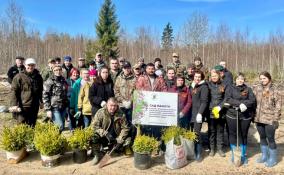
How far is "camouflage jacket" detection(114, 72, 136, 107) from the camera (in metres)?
6.08

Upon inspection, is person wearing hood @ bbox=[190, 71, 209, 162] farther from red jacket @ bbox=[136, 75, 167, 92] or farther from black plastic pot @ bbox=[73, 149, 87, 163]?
black plastic pot @ bbox=[73, 149, 87, 163]

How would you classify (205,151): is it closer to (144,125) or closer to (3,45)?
Answer: (144,125)

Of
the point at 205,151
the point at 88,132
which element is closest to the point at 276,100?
the point at 205,151

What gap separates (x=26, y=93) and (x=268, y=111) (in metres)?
4.71

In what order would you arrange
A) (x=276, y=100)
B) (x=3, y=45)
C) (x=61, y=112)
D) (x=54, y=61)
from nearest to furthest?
(x=276, y=100) < (x=61, y=112) < (x=54, y=61) < (x=3, y=45)

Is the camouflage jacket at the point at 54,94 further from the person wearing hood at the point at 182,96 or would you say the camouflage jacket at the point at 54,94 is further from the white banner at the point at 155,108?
the person wearing hood at the point at 182,96

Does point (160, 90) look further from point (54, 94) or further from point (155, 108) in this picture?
point (54, 94)

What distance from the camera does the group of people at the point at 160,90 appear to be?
553cm

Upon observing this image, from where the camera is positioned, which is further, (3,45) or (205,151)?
(3,45)

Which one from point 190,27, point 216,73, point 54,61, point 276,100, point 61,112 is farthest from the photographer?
point 190,27

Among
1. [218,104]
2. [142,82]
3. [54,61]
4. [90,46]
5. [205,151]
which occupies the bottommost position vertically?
[205,151]

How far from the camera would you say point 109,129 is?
18.8 feet

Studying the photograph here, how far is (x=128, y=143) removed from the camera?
Answer: 5816mm

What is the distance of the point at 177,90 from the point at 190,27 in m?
23.3
